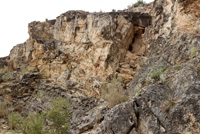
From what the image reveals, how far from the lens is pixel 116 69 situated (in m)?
12.4

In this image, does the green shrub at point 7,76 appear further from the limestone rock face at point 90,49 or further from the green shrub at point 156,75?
the green shrub at point 156,75

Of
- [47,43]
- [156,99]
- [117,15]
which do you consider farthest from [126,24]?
[156,99]

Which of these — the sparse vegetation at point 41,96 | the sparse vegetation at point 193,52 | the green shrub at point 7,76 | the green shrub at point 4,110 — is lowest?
the green shrub at point 4,110

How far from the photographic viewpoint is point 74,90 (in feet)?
42.0

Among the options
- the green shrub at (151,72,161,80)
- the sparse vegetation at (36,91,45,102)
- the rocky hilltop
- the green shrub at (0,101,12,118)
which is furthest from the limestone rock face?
the green shrub at (151,72,161,80)

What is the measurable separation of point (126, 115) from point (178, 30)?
5352 mm

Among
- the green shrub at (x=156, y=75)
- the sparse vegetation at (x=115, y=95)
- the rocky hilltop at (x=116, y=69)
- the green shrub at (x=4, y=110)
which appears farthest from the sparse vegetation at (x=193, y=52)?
the green shrub at (x=4, y=110)

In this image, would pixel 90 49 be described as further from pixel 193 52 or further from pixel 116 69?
pixel 193 52

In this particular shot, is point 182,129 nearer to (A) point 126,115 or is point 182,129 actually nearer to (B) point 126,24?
(A) point 126,115

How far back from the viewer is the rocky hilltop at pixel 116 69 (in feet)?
21.4

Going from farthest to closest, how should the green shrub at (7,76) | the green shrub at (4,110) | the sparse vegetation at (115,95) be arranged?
1. the green shrub at (7,76)
2. the green shrub at (4,110)
3. the sparse vegetation at (115,95)

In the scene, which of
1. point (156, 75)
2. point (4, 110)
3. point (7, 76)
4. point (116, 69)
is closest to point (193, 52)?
point (156, 75)

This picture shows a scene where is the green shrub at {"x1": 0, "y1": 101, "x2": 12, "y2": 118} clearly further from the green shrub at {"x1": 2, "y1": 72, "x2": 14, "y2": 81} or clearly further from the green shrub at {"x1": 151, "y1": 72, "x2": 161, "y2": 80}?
the green shrub at {"x1": 151, "y1": 72, "x2": 161, "y2": 80}

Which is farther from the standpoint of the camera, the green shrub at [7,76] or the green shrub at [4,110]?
the green shrub at [7,76]
